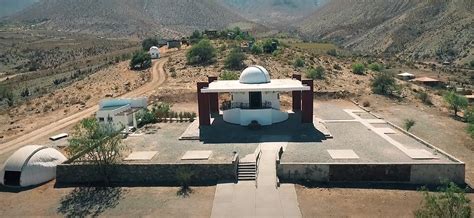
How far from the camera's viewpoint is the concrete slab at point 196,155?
24.1m

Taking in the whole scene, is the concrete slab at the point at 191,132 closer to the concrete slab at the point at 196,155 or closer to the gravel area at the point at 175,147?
the gravel area at the point at 175,147

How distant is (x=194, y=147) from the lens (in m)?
26.4

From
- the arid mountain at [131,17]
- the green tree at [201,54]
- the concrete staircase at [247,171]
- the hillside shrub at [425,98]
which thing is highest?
the arid mountain at [131,17]

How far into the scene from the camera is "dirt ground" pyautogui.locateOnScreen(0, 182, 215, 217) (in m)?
19.6

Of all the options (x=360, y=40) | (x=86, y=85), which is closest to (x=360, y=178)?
(x=86, y=85)

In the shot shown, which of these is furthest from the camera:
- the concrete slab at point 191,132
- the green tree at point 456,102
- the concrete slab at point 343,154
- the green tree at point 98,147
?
the green tree at point 456,102

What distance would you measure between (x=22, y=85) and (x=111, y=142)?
163ft

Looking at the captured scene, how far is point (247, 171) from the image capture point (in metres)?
23.0

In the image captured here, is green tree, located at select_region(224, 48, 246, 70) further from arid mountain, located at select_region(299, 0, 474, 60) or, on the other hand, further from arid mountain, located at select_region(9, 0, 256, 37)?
arid mountain, located at select_region(9, 0, 256, 37)

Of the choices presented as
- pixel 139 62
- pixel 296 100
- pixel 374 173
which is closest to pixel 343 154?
pixel 374 173

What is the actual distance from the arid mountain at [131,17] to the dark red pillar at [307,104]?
12483cm

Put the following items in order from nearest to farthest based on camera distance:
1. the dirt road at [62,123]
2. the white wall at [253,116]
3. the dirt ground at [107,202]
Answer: the dirt ground at [107,202] < the white wall at [253,116] < the dirt road at [62,123]

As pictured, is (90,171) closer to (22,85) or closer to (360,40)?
(22,85)

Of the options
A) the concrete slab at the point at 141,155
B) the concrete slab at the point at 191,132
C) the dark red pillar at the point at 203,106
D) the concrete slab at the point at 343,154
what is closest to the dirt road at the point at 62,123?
the concrete slab at the point at 141,155
